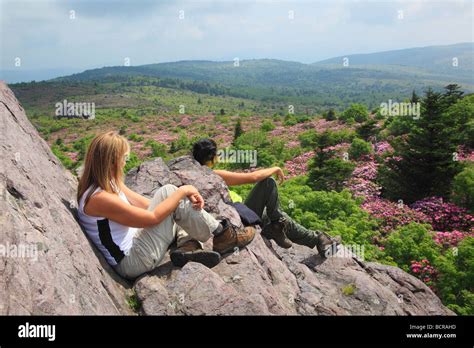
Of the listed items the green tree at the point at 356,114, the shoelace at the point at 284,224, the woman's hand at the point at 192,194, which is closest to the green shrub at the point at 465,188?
the shoelace at the point at 284,224

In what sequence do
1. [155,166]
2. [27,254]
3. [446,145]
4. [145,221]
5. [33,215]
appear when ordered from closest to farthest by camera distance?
[27,254] → [33,215] → [145,221] → [155,166] → [446,145]

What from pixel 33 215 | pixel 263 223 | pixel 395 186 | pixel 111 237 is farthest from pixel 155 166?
pixel 395 186

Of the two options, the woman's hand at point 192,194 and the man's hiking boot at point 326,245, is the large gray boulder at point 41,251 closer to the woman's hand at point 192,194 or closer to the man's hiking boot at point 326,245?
the woman's hand at point 192,194

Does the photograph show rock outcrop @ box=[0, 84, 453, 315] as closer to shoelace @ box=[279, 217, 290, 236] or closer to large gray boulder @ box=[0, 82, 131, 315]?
large gray boulder @ box=[0, 82, 131, 315]

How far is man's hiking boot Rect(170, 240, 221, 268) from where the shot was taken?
5711 millimetres

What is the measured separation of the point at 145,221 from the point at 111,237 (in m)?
0.63

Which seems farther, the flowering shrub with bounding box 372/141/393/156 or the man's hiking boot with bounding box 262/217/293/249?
the flowering shrub with bounding box 372/141/393/156

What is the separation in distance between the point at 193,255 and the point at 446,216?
40.7ft

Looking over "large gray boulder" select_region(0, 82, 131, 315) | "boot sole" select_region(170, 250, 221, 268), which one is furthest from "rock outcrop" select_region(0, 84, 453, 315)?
"boot sole" select_region(170, 250, 221, 268)

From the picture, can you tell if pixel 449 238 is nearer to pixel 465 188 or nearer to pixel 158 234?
pixel 465 188

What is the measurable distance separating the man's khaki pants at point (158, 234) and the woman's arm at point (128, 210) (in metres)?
0.23

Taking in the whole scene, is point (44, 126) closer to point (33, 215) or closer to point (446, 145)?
point (446, 145)

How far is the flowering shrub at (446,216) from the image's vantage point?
14391 millimetres

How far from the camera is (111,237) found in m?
5.34
